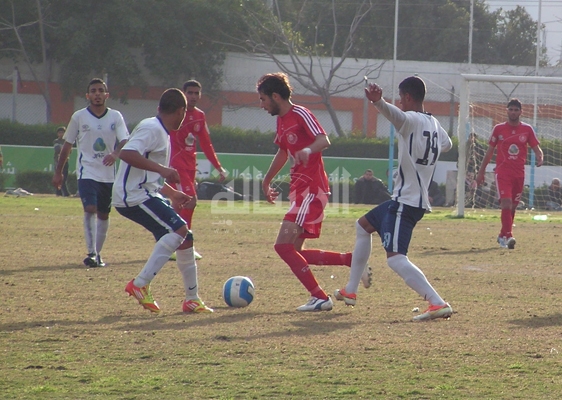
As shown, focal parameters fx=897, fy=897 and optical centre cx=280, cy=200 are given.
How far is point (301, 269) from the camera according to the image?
7.00 metres

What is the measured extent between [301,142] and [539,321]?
7.40 feet

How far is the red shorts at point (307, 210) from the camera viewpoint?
7059mm

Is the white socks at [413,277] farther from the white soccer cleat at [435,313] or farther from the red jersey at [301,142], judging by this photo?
the red jersey at [301,142]

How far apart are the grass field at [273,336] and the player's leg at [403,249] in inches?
8.9

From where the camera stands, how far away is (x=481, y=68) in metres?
39.8

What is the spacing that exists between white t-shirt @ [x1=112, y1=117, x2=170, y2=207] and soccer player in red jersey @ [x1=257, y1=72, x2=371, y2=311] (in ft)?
2.89

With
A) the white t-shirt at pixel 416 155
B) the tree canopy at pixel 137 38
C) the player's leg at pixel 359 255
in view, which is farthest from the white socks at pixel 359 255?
the tree canopy at pixel 137 38

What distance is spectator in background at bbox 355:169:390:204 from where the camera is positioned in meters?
27.0

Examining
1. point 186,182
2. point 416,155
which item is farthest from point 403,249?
point 186,182

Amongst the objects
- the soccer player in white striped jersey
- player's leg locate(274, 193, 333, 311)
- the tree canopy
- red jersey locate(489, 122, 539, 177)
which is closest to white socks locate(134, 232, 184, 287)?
player's leg locate(274, 193, 333, 311)

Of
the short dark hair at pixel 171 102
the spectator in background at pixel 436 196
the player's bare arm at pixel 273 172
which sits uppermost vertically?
the short dark hair at pixel 171 102

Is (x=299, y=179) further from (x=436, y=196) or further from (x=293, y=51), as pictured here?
(x=293, y=51)

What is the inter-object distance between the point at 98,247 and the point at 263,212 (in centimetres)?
1159

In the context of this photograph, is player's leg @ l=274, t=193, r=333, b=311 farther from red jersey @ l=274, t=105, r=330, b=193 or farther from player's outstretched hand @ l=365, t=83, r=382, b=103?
player's outstretched hand @ l=365, t=83, r=382, b=103
